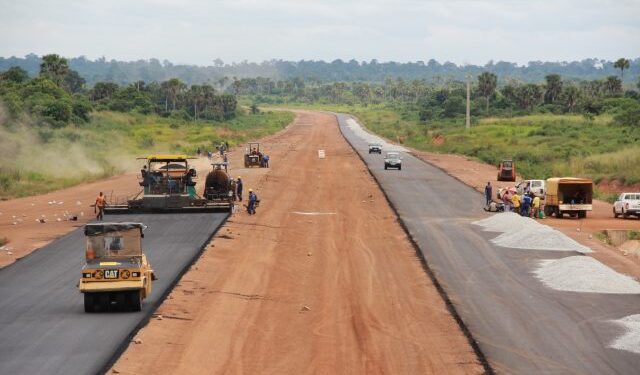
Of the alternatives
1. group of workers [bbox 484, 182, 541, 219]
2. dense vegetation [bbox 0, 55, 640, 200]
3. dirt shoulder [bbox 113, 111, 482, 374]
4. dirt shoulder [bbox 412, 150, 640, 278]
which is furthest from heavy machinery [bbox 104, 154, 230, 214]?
dense vegetation [bbox 0, 55, 640, 200]

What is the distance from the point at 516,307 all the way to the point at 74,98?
117223 millimetres

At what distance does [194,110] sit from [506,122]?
7531cm

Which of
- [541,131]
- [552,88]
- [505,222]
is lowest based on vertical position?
[505,222]

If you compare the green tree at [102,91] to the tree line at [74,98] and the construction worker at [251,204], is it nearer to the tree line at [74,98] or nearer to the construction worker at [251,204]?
the tree line at [74,98]

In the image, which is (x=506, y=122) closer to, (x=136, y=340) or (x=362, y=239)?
(x=362, y=239)

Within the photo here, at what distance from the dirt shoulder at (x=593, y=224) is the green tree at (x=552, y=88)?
93487 mm

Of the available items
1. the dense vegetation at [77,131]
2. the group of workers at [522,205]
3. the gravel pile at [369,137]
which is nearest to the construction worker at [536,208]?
the group of workers at [522,205]

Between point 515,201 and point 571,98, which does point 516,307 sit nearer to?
point 515,201

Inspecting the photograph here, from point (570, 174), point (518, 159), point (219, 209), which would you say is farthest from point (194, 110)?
point (219, 209)

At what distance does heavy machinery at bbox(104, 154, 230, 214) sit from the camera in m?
51.1

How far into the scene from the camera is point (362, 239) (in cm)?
4609

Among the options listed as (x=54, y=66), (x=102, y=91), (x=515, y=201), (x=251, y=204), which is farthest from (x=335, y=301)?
(x=102, y=91)

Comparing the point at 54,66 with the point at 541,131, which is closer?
the point at 541,131

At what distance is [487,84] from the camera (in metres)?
184
